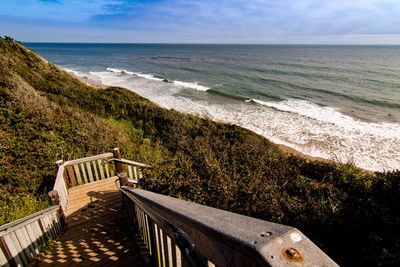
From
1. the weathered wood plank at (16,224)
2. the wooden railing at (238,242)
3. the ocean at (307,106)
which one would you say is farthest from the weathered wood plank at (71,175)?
the ocean at (307,106)

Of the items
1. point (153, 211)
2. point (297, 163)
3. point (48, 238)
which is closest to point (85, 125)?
point (48, 238)

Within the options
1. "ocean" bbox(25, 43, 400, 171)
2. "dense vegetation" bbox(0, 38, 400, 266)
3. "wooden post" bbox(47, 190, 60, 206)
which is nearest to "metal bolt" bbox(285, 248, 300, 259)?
"dense vegetation" bbox(0, 38, 400, 266)

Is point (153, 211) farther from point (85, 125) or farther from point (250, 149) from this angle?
point (85, 125)

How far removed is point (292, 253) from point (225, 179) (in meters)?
5.22

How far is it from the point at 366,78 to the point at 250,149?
4107 centimetres

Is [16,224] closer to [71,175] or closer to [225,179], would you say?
[71,175]

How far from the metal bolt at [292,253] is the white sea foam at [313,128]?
12.4 meters

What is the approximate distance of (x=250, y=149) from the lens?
9.18 m

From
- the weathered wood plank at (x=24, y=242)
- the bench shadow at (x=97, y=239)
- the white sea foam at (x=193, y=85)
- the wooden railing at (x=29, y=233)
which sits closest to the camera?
the wooden railing at (x=29, y=233)

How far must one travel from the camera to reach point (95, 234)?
4.57 metres

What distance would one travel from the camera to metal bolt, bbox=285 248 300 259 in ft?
2.37

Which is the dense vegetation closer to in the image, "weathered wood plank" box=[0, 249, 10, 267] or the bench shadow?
the bench shadow

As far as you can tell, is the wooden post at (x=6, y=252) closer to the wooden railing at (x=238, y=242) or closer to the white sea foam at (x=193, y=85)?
the wooden railing at (x=238, y=242)

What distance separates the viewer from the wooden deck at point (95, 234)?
3.82 m
